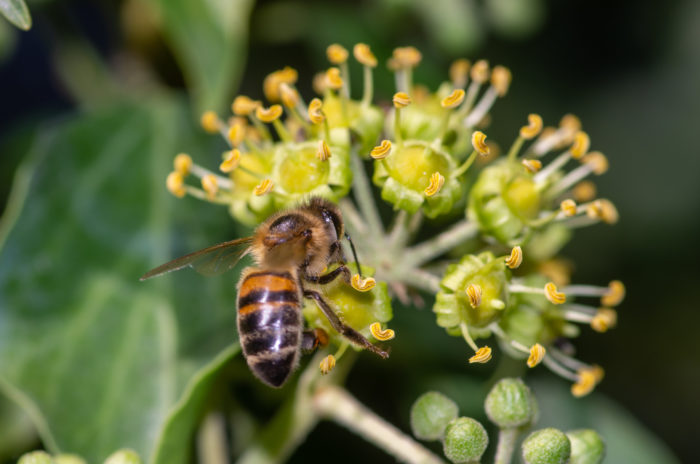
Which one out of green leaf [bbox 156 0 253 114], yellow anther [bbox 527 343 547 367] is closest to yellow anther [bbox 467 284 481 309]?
yellow anther [bbox 527 343 547 367]

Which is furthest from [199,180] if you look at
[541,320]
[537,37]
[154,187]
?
[537,37]

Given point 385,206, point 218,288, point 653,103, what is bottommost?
point 218,288

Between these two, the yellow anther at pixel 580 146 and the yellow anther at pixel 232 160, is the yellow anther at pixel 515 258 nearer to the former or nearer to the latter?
the yellow anther at pixel 580 146

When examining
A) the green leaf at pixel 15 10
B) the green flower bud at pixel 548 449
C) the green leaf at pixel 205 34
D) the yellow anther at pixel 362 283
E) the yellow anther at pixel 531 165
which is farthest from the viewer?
the green leaf at pixel 205 34

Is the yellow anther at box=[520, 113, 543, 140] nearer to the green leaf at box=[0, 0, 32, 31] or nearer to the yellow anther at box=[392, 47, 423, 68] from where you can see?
the yellow anther at box=[392, 47, 423, 68]

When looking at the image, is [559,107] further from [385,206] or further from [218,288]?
[218,288]

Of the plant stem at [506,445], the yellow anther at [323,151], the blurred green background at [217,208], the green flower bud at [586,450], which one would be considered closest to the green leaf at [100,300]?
the blurred green background at [217,208]
